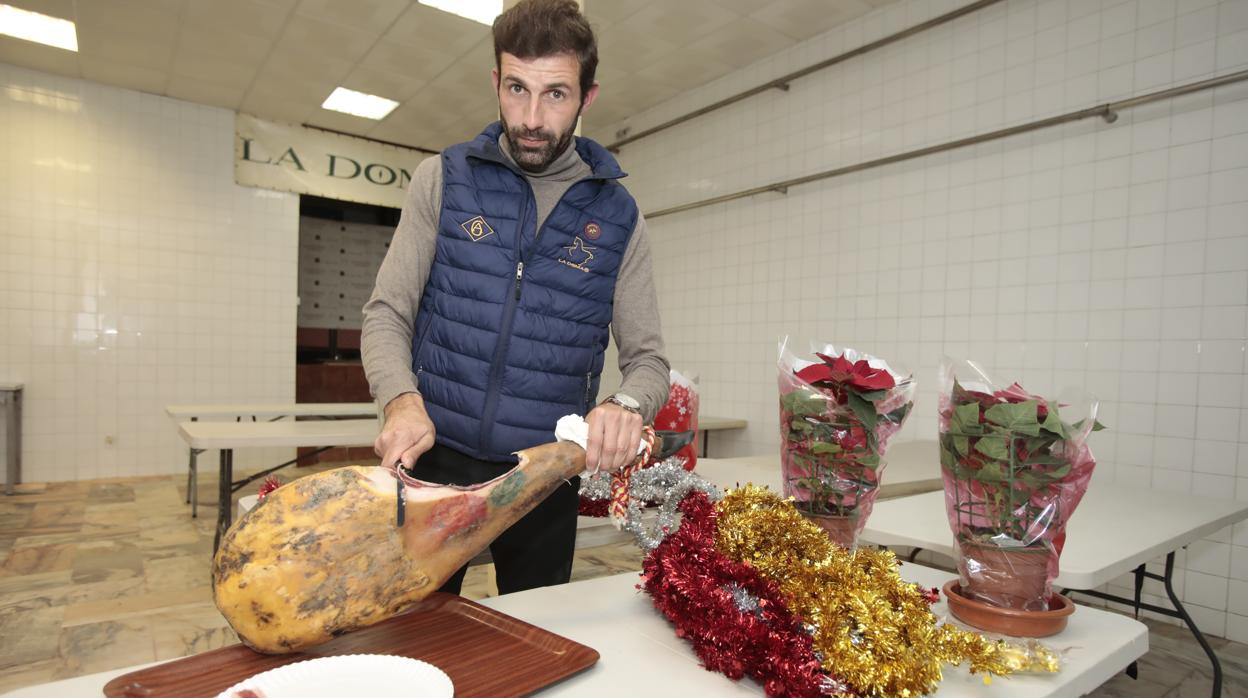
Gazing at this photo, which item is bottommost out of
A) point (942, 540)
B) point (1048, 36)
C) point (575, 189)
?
point (942, 540)

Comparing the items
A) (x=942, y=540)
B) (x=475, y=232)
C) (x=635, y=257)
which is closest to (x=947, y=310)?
(x=942, y=540)

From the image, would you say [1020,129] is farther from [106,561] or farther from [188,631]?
[106,561]

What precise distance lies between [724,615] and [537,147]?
861mm

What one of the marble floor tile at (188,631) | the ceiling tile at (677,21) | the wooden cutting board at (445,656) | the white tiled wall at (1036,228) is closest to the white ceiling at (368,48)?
the ceiling tile at (677,21)

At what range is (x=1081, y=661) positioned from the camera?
852 mm

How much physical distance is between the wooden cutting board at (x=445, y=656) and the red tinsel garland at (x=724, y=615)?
143 millimetres

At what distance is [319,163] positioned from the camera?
258 inches

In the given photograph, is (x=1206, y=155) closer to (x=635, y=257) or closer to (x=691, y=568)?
(x=635, y=257)

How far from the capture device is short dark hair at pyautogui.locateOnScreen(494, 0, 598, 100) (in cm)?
120

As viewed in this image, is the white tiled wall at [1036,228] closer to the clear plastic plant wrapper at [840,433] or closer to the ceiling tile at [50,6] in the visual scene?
the clear plastic plant wrapper at [840,433]

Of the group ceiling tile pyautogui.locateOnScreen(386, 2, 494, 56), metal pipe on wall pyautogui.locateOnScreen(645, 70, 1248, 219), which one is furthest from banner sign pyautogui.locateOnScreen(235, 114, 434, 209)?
metal pipe on wall pyautogui.locateOnScreen(645, 70, 1248, 219)

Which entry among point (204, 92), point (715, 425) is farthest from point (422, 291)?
point (204, 92)

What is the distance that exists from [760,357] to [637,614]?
4.04 m

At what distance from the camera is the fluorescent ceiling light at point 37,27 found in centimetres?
448
